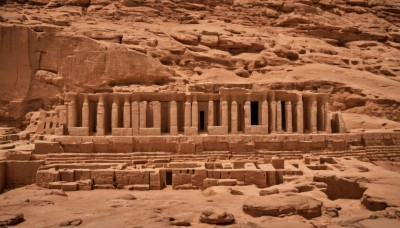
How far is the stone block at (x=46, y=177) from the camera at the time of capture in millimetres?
16328

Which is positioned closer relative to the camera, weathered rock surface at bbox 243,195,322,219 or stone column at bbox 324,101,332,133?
weathered rock surface at bbox 243,195,322,219

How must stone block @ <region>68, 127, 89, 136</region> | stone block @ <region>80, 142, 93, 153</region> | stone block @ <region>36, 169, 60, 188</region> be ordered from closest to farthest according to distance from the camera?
stone block @ <region>36, 169, 60, 188</region> < stone block @ <region>80, 142, 93, 153</region> < stone block @ <region>68, 127, 89, 136</region>

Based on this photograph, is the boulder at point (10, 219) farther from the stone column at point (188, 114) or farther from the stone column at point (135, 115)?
the stone column at point (188, 114)

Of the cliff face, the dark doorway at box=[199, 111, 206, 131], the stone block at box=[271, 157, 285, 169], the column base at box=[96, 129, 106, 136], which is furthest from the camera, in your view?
the cliff face

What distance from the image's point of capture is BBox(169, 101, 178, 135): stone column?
21172 millimetres

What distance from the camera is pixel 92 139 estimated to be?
1992 centimetres

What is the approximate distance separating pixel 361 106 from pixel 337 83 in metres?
2.37

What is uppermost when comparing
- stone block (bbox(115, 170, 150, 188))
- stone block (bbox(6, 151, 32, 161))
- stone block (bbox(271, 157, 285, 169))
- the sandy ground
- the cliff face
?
the cliff face

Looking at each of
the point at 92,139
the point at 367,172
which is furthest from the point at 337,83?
the point at 92,139

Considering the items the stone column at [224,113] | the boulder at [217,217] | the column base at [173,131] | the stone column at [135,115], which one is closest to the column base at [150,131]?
the stone column at [135,115]

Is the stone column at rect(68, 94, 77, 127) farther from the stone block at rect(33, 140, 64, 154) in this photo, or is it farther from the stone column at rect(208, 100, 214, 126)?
the stone column at rect(208, 100, 214, 126)

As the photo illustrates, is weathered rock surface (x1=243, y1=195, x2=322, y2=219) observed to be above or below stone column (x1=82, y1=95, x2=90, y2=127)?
below

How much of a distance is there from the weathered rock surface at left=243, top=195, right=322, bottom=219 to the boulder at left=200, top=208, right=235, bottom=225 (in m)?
0.80

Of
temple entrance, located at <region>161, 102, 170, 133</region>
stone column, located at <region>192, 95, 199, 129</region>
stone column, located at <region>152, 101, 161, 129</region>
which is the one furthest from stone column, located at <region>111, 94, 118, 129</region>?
stone column, located at <region>192, 95, 199, 129</region>
